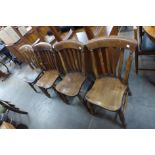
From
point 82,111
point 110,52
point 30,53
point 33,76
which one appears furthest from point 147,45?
point 33,76

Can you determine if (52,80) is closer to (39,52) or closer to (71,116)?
(39,52)

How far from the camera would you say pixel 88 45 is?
1.48m

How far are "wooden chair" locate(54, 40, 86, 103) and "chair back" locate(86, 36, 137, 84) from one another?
151 mm

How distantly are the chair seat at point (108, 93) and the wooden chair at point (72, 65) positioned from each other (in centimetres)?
22

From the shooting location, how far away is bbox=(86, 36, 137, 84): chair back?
1308 millimetres

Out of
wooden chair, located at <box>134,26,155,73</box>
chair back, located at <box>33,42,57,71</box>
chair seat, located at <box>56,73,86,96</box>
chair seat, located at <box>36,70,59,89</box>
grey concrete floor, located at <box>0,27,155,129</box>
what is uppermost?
chair back, located at <box>33,42,57,71</box>

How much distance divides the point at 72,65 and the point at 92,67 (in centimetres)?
26

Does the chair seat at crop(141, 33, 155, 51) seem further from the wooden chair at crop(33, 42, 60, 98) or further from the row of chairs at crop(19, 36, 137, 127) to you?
the wooden chair at crop(33, 42, 60, 98)

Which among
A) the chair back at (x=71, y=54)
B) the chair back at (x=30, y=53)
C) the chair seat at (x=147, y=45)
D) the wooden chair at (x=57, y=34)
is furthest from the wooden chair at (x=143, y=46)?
the chair back at (x=30, y=53)

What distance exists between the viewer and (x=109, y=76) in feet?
5.52

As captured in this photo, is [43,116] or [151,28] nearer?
[151,28]

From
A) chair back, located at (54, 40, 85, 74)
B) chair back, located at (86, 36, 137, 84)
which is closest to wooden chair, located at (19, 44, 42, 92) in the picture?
chair back, located at (54, 40, 85, 74)

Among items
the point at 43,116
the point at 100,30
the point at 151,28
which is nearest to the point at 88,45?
the point at 100,30

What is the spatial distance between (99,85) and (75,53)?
17.9 inches
